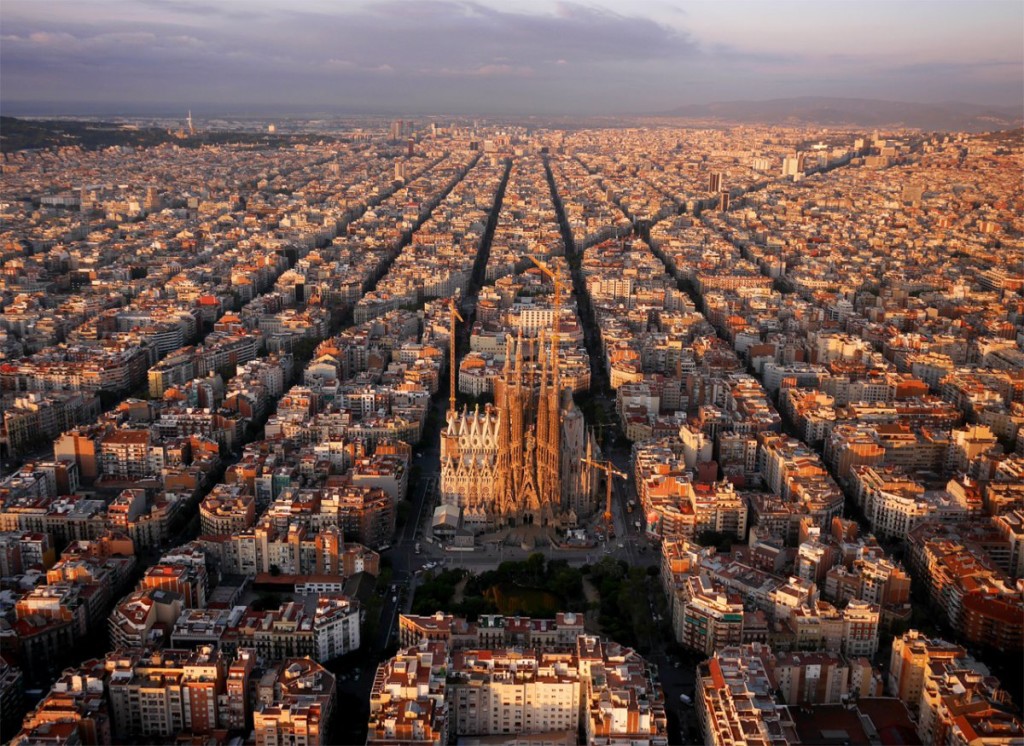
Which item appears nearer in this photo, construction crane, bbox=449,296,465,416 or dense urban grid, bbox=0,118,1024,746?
dense urban grid, bbox=0,118,1024,746

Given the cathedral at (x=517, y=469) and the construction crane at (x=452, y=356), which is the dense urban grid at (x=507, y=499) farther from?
the construction crane at (x=452, y=356)

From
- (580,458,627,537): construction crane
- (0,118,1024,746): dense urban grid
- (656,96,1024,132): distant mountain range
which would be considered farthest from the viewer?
(656,96,1024,132): distant mountain range

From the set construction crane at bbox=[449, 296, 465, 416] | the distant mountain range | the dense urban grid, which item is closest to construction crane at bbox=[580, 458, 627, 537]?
the dense urban grid

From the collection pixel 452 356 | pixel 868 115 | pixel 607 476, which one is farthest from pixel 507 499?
pixel 868 115

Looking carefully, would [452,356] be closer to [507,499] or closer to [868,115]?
[507,499]

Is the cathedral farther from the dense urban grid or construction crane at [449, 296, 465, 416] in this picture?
construction crane at [449, 296, 465, 416]
